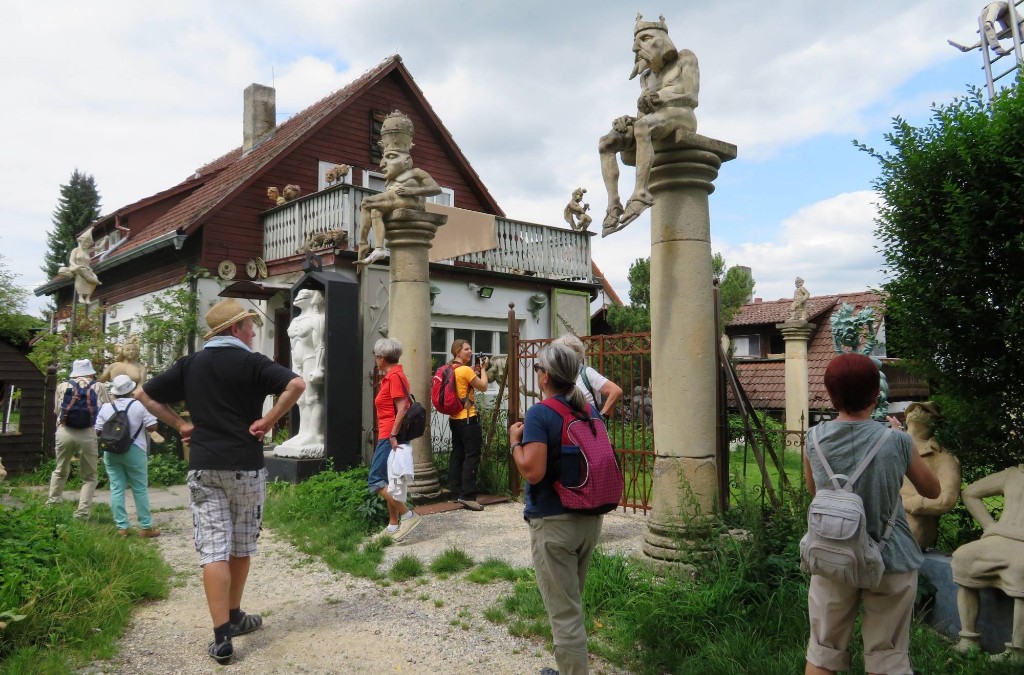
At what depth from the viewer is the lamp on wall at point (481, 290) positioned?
13.7 m

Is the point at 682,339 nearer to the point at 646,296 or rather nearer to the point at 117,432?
the point at 117,432

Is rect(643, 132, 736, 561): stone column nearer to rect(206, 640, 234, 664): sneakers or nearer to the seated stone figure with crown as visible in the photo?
rect(206, 640, 234, 664): sneakers

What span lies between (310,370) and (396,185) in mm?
2960

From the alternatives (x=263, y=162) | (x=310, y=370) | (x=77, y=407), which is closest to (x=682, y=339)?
(x=77, y=407)

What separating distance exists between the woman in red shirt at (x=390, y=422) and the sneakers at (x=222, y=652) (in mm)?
2451

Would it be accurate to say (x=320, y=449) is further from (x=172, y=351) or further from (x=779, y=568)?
(x=779, y=568)

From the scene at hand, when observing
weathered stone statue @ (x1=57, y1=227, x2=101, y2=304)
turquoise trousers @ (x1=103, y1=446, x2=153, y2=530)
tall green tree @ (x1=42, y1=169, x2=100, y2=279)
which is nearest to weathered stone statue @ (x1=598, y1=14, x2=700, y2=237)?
turquoise trousers @ (x1=103, y1=446, x2=153, y2=530)

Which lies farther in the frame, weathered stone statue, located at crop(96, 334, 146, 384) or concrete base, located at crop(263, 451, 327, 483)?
concrete base, located at crop(263, 451, 327, 483)

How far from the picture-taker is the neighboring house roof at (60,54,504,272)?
14360mm

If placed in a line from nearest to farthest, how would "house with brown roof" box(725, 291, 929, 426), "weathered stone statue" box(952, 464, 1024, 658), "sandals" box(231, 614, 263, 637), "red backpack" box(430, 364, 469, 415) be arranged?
"weathered stone statue" box(952, 464, 1024, 658)
"sandals" box(231, 614, 263, 637)
"red backpack" box(430, 364, 469, 415)
"house with brown roof" box(725, 291, 929, 426)

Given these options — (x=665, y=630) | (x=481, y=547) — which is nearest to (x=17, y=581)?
(x=481, y=547)

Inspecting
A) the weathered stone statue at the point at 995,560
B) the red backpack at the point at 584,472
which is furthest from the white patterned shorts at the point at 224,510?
the weathered stone statue at the point at 995,560

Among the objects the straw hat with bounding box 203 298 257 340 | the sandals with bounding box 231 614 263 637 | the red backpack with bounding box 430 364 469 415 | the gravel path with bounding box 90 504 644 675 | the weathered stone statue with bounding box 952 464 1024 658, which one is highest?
the straw hat with bounding box 203 298 257 340

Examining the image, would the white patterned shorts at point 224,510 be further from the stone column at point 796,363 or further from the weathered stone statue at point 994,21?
the weathered stone statue at point 994,21
